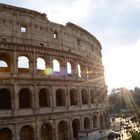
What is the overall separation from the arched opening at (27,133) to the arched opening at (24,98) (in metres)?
1.90

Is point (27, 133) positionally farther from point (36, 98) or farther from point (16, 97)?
point (16, 97)

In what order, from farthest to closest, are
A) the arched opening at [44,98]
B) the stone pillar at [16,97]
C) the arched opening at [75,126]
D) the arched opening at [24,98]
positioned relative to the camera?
1. the arched opening at [75,126]
2. the arched opening at [44,98]
3. the arched opening at [24,98]
4. the stone pillar at [16,97]

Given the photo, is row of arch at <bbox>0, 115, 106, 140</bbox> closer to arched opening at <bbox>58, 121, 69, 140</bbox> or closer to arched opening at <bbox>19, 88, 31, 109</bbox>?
arched opening at <bbox>58, 121, 69, 140</bbox>

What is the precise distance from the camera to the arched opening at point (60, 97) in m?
25.6

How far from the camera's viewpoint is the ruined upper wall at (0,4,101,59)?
22.3 m

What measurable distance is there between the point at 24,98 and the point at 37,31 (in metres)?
6.78

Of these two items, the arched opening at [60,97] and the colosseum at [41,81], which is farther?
the arched opening at [60,97]

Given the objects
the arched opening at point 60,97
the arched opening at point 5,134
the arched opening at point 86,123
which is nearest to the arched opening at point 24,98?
the arched opening at point 5,134

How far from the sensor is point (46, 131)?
77.4ft

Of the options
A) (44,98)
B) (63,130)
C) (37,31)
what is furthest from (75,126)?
(37,31)

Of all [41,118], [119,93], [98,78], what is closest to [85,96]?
[98,78]

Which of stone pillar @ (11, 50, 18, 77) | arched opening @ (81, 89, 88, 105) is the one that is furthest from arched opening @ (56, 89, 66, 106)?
stone pillar @ (11, 50, 18, 77)

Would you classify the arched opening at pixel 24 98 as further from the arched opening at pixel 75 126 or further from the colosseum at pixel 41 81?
the arched opening at pixel 75 126

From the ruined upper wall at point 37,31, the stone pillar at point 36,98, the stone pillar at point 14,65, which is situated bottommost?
the stone pillar at point 36,98
